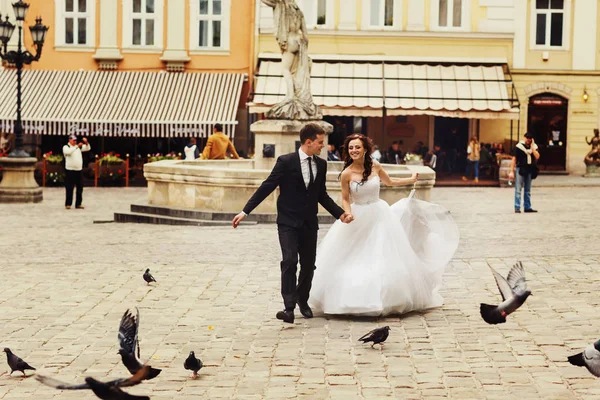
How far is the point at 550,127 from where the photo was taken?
1549 inches

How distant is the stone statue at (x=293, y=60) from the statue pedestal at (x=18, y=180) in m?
7.17

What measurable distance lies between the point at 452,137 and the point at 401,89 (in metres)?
3.16

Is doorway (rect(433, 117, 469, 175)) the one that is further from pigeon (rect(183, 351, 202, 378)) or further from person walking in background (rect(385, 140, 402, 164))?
pigeon (rect(183, 351, 202, 378))

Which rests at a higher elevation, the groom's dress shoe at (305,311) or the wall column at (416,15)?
the wall column at (416,15)

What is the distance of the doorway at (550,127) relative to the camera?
128 ft

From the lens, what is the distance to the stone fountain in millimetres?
19797

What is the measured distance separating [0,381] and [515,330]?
160 inches

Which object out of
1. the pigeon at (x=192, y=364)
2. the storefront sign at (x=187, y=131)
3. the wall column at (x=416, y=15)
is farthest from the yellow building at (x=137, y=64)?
the pigeon at (x=192, y=364)

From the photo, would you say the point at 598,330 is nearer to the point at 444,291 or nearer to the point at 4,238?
the point at 444,291

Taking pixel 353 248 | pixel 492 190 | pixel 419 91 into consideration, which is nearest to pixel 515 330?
pixel 353 248

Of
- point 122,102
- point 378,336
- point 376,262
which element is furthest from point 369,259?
point 122,102

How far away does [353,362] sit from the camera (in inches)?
336

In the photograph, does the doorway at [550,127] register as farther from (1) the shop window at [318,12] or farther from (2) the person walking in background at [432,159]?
(1) the shop window at [318,12]

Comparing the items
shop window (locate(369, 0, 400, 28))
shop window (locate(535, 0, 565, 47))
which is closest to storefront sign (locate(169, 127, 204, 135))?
shop window (locate(369, 0, 400, 28))
